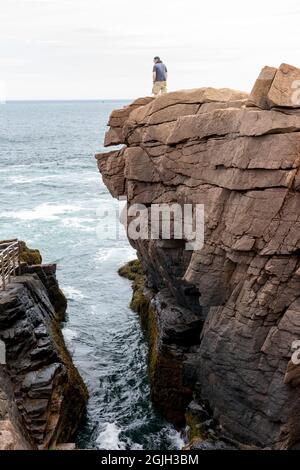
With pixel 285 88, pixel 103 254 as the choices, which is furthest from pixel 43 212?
pixel 285 88

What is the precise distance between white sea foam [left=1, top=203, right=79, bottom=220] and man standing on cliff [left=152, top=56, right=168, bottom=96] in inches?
1323

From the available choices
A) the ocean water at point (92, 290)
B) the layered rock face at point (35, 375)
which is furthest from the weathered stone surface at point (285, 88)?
the ocean water at point (92, 290)

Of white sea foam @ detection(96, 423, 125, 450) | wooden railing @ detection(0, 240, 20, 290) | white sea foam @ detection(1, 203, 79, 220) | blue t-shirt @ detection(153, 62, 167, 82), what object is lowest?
white sea foam @ detection(1, 203, 79, 220)

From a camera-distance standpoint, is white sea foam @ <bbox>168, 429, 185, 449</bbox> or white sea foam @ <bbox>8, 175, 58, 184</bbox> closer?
white sea foam @ <bbox>168, 429, 185, 449</bbox>

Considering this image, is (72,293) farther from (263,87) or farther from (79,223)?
(263,87)

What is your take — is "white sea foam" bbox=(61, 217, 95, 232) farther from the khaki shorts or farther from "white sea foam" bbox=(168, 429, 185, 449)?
"white sea foam" bbox=(168, 429, 185, 449)

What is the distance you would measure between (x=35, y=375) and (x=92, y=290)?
19565 millimetres

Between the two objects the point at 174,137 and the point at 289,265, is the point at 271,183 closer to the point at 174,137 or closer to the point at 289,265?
the point at 289,265

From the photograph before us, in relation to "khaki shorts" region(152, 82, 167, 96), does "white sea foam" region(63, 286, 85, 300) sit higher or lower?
lower

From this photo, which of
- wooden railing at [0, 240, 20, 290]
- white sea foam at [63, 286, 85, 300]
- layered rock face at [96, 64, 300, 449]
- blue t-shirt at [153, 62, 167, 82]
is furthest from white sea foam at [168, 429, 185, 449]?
blue t-shirt at [153, 62, 167, 82]

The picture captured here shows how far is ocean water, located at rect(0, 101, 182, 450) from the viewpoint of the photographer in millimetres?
25312

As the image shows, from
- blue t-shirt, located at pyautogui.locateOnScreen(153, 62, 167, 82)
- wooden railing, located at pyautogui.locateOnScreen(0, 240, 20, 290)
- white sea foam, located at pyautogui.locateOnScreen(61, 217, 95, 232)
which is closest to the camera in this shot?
wooden railing, located at pyautogui.locateOnScreen(0, 240, 20, 290)

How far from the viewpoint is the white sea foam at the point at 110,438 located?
77.6 feet

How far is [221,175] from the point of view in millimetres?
21625
